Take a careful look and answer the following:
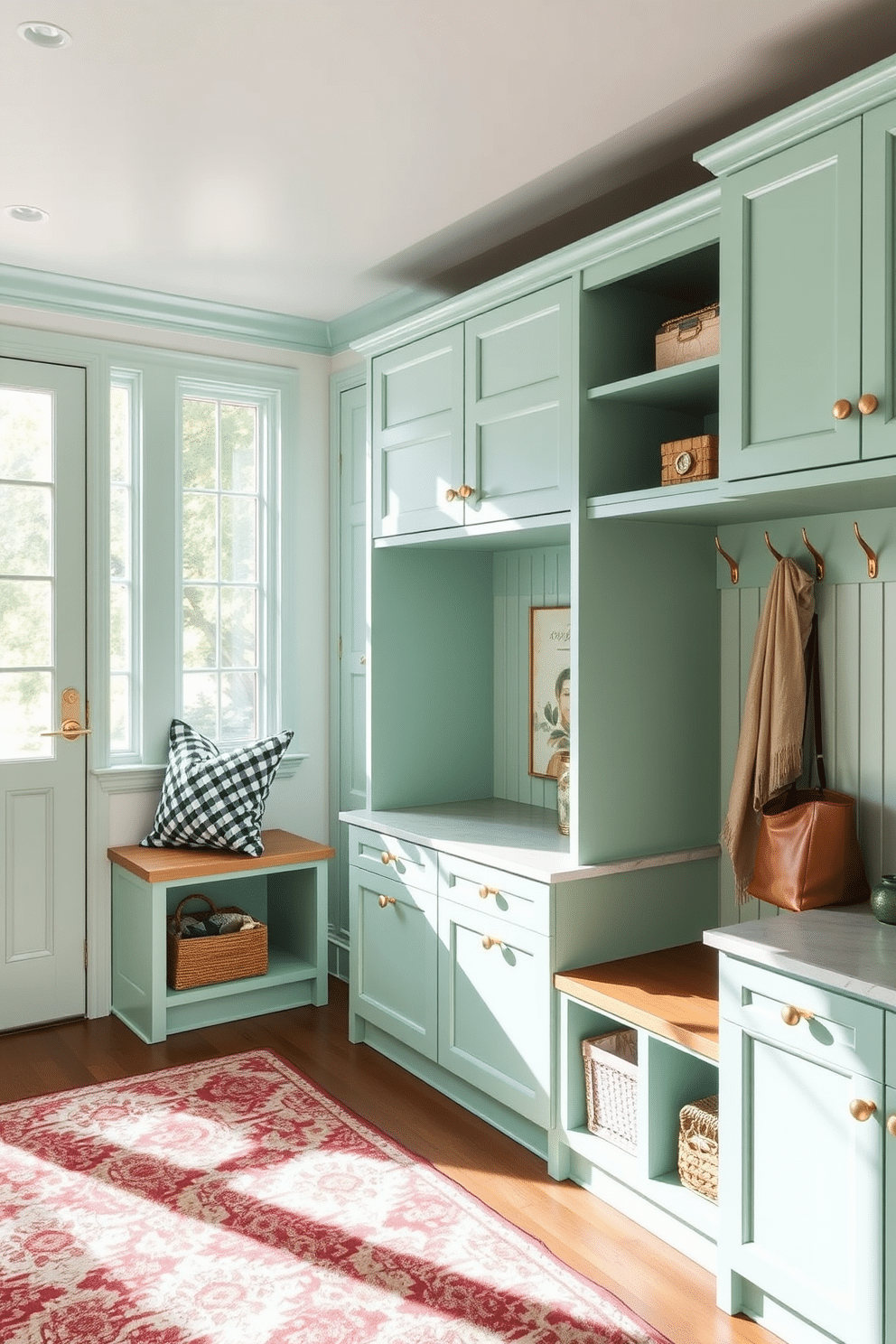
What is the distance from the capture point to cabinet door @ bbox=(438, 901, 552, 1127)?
109 inches

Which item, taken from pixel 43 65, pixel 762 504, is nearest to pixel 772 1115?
pixel 762 504

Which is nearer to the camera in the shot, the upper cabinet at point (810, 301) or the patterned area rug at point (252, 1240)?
the upper cabinet at point (810, 301)

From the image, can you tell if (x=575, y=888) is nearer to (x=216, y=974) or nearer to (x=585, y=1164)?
(x=585, y=1164)

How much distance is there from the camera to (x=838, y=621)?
8.54ft

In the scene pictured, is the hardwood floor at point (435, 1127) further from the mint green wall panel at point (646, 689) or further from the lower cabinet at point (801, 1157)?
the mint green wall panel at point (646, 689)

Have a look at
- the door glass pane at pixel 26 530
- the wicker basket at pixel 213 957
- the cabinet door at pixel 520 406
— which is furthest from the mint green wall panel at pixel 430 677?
the door glass pane at pixel 26 530

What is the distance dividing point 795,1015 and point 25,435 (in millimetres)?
3164

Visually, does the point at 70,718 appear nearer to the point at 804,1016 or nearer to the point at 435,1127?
the point at 435,1127

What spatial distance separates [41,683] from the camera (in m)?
3.83

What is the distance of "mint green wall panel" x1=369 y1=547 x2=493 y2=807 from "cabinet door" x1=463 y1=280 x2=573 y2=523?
0.59m

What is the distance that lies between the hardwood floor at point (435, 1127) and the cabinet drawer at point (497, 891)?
63 centimetres

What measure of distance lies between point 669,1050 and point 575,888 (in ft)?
1.50

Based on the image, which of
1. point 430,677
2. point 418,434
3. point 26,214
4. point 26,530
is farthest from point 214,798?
point 26,214

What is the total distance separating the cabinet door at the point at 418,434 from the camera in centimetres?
321
